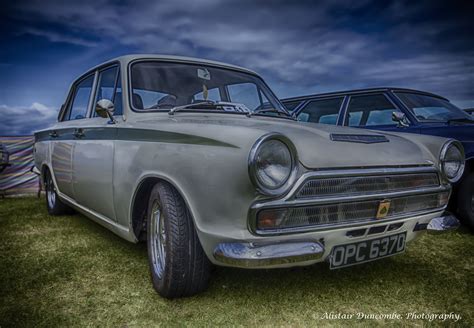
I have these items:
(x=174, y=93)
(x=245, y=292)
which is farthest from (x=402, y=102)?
(x=245, y=292)

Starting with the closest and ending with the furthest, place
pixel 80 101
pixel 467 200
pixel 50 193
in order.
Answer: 1. pixel 467 200
2. pixel 80 101
3. pixel 50 193

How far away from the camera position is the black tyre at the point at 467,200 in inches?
152

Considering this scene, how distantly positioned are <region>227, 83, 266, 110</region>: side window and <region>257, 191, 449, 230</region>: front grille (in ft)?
4.57

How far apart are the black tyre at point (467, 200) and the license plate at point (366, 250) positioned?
2097 millimetres

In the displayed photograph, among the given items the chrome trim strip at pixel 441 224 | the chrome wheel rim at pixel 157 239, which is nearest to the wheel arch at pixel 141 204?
the chrome wheel rim at pixel 157 239

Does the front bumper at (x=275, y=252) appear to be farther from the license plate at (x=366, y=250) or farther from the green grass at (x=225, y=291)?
the green grass at (x=225, y=291)

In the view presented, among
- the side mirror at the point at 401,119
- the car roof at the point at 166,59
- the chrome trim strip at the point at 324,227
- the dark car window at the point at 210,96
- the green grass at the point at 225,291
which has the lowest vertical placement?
the green grass at the point at 225,291

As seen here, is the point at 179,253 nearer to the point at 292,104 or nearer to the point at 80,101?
the point at 80,101

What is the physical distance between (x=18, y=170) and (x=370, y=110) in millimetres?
6190

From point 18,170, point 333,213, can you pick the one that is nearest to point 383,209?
point 333,213

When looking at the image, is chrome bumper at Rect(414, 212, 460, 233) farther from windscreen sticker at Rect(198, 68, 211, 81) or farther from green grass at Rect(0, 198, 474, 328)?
windscreen sticker at Rect(198, 68, 211, 81)

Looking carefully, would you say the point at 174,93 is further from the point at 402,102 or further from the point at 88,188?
Result: the point at 402,102

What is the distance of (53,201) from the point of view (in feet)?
15.4

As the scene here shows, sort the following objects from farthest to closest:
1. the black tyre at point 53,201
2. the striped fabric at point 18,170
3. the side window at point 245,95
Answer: the striped fabric at point 18,170 → the black tyre at point 53,201 → the side window at point 245,95
